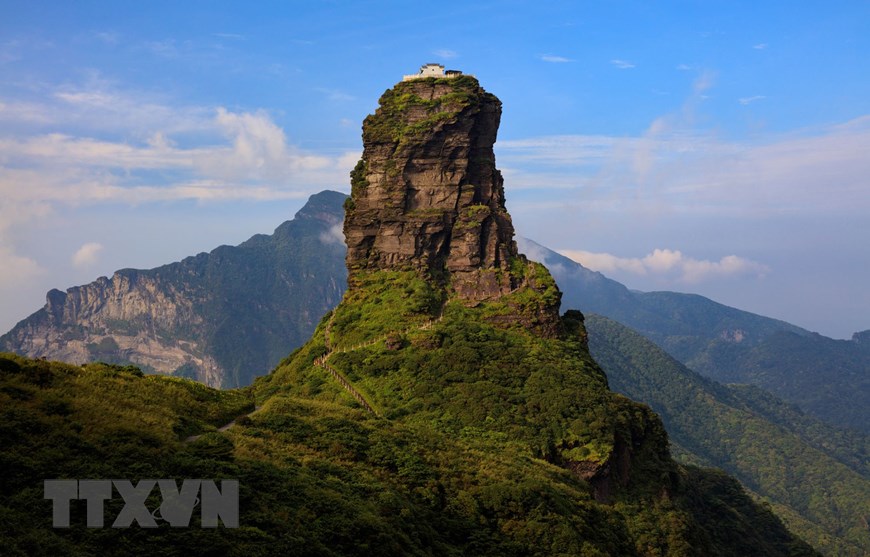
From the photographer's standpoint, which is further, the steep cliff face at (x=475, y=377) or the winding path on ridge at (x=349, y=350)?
the winding path on ridge at (x=349, y=350)

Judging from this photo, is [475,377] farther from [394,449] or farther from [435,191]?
[394,449]

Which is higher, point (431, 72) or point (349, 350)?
point (431, 72)

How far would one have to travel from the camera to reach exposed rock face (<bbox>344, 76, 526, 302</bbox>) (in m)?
83.9

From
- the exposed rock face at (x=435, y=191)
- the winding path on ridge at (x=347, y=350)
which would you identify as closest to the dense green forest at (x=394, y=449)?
the winding path on ridge at (x=347, y=350)

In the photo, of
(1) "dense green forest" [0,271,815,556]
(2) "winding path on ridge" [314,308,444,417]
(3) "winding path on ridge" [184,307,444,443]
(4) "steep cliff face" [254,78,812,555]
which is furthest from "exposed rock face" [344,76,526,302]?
(2) "winding path on ridge" [314,308,444,417]

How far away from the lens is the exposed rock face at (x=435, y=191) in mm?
83875

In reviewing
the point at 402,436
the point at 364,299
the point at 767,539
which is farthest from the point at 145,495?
the point at 767,539

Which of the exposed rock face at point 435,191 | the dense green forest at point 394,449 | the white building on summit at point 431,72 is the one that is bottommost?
the dense green forest at point 394,449

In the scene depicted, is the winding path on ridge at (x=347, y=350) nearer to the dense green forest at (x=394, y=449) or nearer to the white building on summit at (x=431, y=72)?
the dense green forest at (x=394, y=449)

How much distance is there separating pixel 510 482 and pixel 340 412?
12147 millimetres

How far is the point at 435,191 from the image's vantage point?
85.5 metres

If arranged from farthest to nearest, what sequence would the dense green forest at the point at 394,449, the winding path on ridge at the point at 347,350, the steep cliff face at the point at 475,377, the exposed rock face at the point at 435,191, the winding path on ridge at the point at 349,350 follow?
the exposed rock face at the point at 435,191 → the winding path on ridge at the point at 347,350 → the winding path on ridge at the point at 349,350 → the steep cliff face at the point at 475,377 → the dense green forest at the point at 394,449

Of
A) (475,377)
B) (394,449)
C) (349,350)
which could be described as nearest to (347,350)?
(349,350)

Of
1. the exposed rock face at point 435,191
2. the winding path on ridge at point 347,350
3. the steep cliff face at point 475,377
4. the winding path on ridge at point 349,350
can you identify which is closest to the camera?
the steep cliff face at point 475,377
